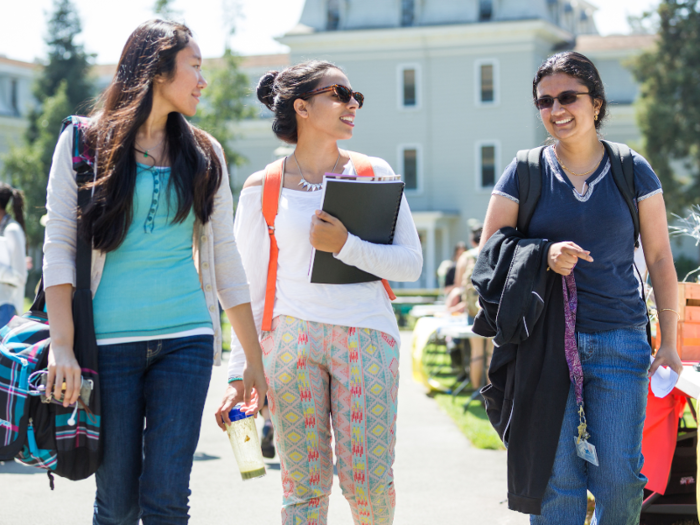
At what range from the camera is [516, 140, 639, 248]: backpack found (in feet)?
10.4

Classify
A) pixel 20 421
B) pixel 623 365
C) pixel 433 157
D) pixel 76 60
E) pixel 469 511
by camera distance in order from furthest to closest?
1. pixel 76 60
2. pixel 433 157
3. pixel 469 511
4. pixel 623 365
5. pixel 20 421

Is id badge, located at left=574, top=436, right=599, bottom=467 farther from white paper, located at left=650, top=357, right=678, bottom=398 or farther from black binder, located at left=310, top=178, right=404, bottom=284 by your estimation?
black binder, located at left=310, top=178, right=404, bottom=284

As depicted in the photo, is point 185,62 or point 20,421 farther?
point 185,62

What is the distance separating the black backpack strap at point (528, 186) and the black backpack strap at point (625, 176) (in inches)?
11.4

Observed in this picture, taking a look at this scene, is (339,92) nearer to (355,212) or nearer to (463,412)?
(355,212)

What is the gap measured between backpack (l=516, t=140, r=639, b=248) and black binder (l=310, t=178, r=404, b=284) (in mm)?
500

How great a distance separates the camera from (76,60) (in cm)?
4384

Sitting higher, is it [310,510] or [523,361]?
[523,361]

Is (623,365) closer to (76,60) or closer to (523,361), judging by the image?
(523,361)

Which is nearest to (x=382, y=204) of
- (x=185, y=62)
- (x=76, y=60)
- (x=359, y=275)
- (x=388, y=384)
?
(x=359, y=275)

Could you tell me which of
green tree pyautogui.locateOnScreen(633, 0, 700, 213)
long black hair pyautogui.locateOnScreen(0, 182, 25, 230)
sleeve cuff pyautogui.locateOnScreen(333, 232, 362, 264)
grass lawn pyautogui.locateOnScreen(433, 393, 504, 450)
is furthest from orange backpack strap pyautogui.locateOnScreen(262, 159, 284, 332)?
green tree pyautogui.locateOnScreen(633, 0, 700, 213)

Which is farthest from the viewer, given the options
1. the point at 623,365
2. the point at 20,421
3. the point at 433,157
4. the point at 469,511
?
the point at 433,157

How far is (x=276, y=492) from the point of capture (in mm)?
5426

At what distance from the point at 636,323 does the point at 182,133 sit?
6.07ft
